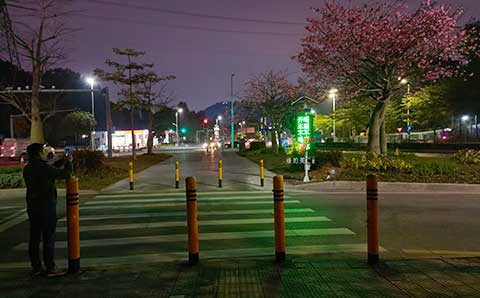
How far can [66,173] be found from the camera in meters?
6.06

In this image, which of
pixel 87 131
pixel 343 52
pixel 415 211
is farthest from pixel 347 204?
pixel 87 131

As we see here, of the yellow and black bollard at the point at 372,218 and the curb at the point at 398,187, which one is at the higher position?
the yellow and black bollard at the point at 372,218

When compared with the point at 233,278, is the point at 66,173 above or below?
above

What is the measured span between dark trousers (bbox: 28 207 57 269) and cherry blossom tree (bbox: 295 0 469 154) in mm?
17289

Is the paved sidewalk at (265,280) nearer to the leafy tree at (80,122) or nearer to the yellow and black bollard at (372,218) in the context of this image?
the yellow and black bollard at (372,218)

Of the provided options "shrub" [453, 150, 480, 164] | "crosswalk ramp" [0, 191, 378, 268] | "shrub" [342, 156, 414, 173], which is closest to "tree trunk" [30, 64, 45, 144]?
"crosswalk ramp" [0, 191, 378, 268]

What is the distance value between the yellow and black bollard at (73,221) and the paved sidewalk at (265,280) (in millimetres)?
208

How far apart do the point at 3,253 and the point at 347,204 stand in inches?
334

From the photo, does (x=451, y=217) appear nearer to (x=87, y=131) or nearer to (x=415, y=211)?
(x=415, y=211)

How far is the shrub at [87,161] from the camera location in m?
19.9

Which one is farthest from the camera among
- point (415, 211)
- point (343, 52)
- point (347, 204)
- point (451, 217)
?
A: point (343, 52)

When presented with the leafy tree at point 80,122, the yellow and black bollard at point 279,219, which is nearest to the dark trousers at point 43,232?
the yellow and black bollard at point 279,219

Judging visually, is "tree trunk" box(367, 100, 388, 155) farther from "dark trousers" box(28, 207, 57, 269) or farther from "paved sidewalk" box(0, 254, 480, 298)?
"dark trousers" box(28, 207, 57, 269)

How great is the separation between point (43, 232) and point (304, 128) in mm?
13500
